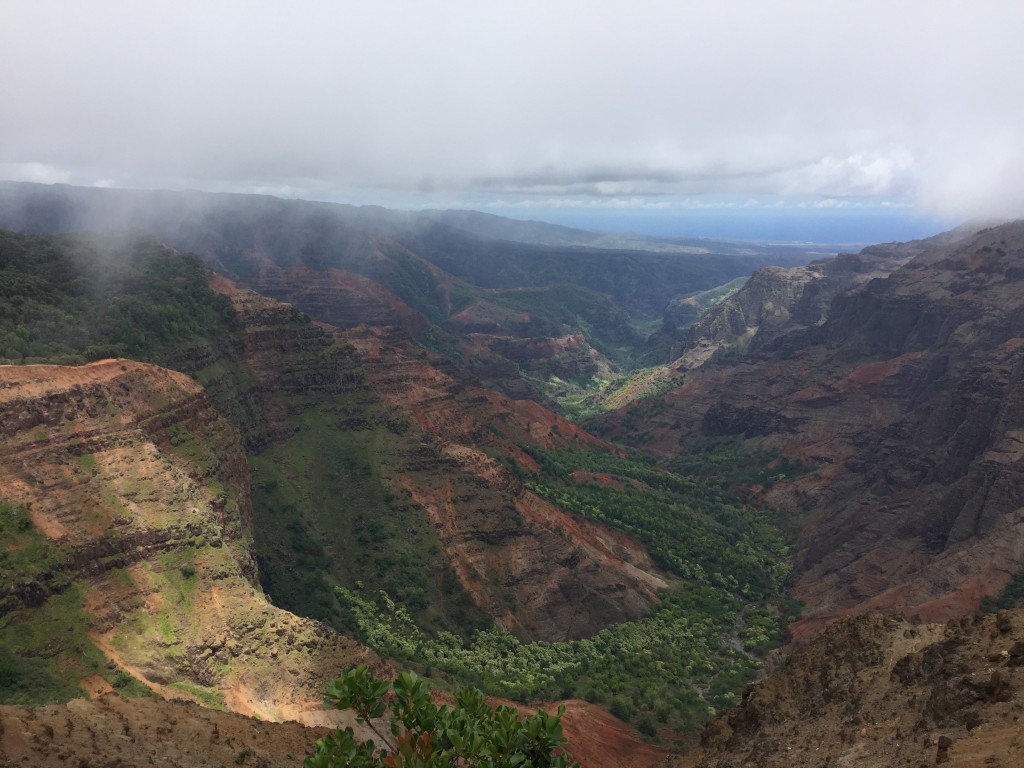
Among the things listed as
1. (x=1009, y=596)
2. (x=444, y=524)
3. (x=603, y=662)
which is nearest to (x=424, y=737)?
(x=603, y=662)

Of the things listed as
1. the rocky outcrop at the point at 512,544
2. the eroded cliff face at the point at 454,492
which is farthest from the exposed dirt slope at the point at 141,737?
the eroded cliff face at the point at 454,492

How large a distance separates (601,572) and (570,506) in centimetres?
2048

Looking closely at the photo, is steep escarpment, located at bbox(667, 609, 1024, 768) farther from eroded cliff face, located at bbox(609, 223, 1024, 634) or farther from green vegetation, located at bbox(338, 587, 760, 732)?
eroded cliff face, located at bbox(609, 223, 1024, 634)

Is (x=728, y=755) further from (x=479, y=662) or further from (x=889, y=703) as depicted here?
(x=479, y=662)

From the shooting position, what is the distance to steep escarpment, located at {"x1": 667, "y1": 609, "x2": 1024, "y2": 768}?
25.3 metres

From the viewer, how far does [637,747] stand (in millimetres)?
60188

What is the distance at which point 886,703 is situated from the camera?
1271 inches

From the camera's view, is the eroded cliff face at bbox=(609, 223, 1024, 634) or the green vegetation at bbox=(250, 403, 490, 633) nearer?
the green vegetation at bbox=(250, 403, 490, 633)

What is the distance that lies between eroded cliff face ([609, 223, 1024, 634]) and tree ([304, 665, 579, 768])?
6798 cm

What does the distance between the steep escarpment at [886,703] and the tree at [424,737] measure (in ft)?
48.0

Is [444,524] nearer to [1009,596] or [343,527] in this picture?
[343,527]

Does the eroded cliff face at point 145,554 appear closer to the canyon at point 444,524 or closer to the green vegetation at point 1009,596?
the canyon at point 444,524

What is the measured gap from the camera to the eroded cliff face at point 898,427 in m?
84.6

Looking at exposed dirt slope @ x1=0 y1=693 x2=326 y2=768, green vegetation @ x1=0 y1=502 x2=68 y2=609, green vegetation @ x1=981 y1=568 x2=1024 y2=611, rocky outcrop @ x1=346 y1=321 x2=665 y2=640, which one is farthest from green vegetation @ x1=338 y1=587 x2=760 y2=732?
green vegetation @ x1=0 y1=502 x2=68 y2=609
